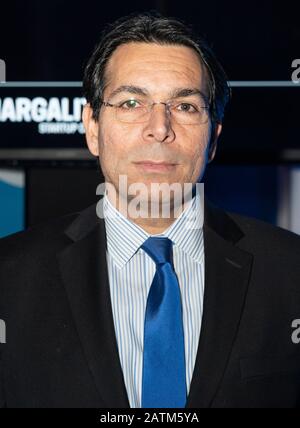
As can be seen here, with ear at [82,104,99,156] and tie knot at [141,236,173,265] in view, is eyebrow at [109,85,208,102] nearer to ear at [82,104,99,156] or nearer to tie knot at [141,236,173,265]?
Result: ear at [82,104,99,156]

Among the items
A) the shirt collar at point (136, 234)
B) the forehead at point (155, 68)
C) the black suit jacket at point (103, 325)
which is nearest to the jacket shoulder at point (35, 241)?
the black suit jacket at point (103, 325)

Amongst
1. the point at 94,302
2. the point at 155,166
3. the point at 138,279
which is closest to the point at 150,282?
the point at 138,279

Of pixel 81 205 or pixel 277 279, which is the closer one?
pixel 277 279

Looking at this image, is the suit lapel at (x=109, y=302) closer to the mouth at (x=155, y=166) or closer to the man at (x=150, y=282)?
the man at (x=150, y=282)

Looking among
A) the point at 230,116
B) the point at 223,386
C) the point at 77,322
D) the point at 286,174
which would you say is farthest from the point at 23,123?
the point at 223,386

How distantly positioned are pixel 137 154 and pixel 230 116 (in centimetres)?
104

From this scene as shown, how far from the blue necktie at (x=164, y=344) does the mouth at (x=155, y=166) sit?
0.65 ft

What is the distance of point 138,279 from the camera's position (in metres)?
1.69

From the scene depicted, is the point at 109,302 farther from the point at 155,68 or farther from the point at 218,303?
the point at 155,68

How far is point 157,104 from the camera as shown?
1.69m

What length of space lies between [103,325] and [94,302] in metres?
0.06

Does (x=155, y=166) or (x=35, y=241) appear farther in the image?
(x=35, y=241)

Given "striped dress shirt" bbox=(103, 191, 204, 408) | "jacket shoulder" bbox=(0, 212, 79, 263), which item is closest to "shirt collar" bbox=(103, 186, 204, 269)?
"striped dress shirt" bbox=(103, 191, 204, 408)
